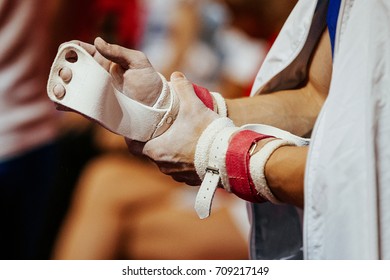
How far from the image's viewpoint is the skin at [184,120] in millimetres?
826

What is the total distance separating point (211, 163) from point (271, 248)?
0.23 m

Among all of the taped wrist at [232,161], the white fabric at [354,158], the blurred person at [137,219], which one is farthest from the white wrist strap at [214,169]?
the blurred person at [137,219]

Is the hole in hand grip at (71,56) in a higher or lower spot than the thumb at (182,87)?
higher

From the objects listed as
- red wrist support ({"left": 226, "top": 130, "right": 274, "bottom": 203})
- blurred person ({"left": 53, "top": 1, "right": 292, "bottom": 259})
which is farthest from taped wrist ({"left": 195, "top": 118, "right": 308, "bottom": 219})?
blurred person ({"left": 53, "top": 1, "right": 292, "bottom": 259})

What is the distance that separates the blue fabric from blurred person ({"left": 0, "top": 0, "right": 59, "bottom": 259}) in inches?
24.5

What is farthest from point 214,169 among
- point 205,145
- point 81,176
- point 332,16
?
point 81,176

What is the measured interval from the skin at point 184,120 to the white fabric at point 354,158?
43 mm

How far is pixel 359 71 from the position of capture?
→ 0.78m

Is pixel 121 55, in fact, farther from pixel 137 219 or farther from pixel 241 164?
pixel 137 219

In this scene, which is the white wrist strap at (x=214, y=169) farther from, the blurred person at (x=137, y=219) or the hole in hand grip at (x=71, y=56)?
the blurred person at (x=137, y=219)
